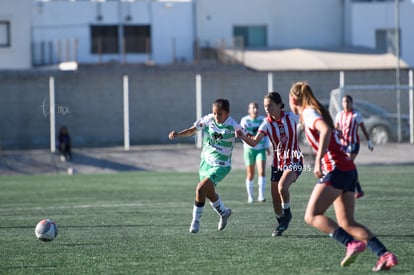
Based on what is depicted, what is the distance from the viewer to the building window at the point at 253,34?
5903cm

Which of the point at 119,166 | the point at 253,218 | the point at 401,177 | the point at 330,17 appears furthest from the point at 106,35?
the point at 253,218

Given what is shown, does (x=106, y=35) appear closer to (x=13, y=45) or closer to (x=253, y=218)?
(x=13, y=45)

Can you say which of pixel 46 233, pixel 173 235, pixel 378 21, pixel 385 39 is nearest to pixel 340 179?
pixel 173 235

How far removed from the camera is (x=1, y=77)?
37.1 meters

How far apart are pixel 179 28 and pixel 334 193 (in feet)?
154

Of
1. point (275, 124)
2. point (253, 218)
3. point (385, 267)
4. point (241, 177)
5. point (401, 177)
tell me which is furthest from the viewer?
point (241, 177)

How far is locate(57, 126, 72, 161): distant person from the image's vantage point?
3331cm

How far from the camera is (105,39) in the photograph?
54.4m

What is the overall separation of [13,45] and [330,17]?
1984cm

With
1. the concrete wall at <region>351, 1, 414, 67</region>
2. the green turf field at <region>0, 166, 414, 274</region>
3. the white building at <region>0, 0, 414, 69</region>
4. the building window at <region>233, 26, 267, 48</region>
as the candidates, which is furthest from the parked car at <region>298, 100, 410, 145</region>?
the building window at <region>233, 26, 267, 48</region>

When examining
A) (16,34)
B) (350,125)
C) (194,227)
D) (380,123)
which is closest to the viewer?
(194,227)

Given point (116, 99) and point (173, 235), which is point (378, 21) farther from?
point (173, 235)

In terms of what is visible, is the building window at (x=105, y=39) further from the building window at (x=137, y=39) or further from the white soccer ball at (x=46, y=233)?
the white soccer ball at (x=46, y=233)

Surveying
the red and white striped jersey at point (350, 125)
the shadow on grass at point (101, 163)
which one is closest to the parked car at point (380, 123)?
the shadow on grass at point (101, 163)
